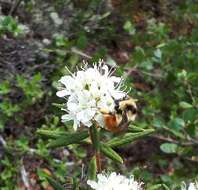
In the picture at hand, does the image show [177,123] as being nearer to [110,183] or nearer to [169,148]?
[169,148]

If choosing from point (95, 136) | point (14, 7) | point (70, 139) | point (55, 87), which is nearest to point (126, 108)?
point (95, 136)

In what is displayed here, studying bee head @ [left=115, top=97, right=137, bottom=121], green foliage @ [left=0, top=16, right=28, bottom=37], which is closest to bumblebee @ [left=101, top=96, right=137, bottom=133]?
bee head @ [left=115, top=97, right=137, bottom=121]

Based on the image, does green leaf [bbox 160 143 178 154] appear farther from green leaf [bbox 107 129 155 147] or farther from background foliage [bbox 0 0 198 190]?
green leaf [bbox 107 129 155 147]

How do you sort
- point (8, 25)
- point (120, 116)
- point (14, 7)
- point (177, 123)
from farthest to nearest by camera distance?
point (14, 7) → point (177, 123) → point (8, 25) → point (120, 116)

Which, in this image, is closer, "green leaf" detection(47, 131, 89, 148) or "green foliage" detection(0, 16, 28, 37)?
"green leaf" detection(47, 131, 89, 148)

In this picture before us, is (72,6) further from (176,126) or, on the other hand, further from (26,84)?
(176,126)

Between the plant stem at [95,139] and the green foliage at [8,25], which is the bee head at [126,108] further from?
the green foliage at [8,25]

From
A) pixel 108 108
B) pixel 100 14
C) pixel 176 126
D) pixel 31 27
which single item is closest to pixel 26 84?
pixel 31 27
